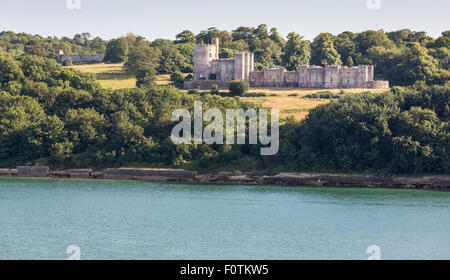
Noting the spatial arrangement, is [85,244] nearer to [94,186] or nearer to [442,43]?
[94,186]

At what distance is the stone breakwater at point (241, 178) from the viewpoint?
46188mm

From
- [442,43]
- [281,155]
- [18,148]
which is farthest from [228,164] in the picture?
[442,43]

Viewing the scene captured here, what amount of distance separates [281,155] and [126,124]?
11444 mm

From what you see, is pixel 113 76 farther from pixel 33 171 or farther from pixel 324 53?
pixel 33 171

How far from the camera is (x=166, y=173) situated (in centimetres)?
5006

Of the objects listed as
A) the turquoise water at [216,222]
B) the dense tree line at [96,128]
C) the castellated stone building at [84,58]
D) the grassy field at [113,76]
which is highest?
the castellated stone building at [84,58]

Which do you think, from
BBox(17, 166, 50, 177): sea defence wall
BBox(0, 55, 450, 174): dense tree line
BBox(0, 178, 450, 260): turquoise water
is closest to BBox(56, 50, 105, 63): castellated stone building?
BBox(0, 55, 450, 174): dense tree line

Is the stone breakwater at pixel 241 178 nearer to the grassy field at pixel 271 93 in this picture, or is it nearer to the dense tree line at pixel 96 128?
the dense tree line at pixel 96 128

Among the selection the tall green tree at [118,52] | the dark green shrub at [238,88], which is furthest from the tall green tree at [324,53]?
the tall green tree at [118,52]

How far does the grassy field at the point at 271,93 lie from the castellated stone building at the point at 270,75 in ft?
6.75

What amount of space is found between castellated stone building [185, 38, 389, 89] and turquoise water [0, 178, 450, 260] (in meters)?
27.5

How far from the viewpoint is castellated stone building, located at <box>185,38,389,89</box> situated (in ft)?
237

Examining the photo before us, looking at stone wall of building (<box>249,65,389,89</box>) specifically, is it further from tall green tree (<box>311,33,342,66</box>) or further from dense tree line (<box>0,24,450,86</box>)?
tall green tree (<box>311,33,342,66</box>)

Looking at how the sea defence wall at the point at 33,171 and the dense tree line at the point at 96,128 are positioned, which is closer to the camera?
the sea defence wall at the point at 33,171
